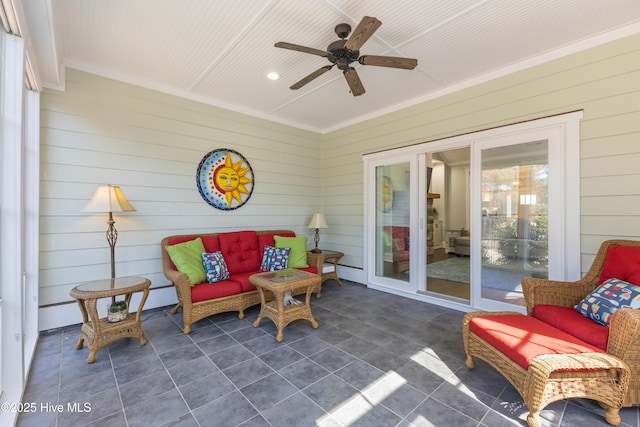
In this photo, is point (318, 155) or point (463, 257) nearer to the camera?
point (318, 155)

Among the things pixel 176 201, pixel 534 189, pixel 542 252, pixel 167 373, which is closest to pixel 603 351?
pixel 542 252


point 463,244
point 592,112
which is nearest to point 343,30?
point 592,112

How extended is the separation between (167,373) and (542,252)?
391 centimetres

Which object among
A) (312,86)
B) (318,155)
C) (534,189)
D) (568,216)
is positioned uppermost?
(312,86)

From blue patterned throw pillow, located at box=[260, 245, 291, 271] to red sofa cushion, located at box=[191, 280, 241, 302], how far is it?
639 millimetres

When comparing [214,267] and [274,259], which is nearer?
[214,267]

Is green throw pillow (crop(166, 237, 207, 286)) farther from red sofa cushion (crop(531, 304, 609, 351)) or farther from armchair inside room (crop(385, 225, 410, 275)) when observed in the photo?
red sofa cushion (crop(531, 304, 609, 351))

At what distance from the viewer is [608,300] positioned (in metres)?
2.03

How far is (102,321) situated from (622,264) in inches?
181

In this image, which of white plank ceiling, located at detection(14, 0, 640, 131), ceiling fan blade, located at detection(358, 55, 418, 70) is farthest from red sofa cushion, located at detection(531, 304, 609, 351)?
white plank ceiling, located at detection(14, 0, 640, 131)

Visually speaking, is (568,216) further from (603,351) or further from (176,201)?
(176,201)

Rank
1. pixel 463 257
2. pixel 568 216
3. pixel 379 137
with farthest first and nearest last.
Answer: pixel 463 257 → pixel 379 137 → pixel 568 216

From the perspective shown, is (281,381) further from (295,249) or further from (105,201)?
(105,201)

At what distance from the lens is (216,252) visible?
3580 millimetres
